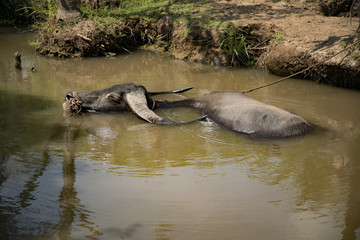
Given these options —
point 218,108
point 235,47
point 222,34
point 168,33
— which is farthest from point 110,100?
point 168,33

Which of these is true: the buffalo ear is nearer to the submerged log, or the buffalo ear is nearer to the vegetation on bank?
the vegetation on bank

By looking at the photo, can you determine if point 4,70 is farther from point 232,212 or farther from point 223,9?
Result: point 232,212

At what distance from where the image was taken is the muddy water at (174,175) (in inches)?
139

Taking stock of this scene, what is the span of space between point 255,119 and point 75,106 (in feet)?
8.22

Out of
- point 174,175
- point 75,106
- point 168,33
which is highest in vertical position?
point 168,33

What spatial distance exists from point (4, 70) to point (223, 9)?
488cm

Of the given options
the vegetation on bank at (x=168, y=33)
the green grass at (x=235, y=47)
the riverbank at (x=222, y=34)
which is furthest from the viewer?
the vegetation on bank at (x=168, y=33)

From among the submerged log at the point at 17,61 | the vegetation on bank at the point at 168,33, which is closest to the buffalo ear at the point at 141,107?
the vegetation on bank at the point at 168,33

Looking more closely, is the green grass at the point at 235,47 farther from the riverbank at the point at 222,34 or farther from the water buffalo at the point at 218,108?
the water buffalo at the point at 218,108

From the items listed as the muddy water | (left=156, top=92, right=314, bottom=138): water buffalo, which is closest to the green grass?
the muddy water

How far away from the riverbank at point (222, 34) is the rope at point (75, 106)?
11.9 ft

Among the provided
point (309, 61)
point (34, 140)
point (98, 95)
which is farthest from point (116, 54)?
point (34, 140)

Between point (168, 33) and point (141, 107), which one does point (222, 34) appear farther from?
point (141, 107)

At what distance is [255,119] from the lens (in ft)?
17.5
